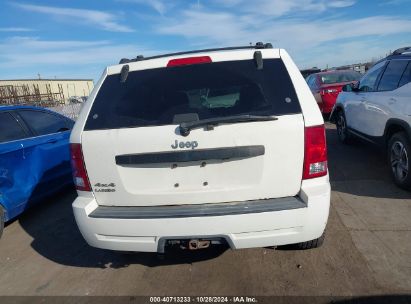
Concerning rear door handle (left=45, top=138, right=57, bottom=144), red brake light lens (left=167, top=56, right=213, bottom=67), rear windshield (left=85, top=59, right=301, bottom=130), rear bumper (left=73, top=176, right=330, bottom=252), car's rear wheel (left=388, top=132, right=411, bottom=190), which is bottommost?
car's rear wheel (left=388, top=132, right=411, bottom=190)

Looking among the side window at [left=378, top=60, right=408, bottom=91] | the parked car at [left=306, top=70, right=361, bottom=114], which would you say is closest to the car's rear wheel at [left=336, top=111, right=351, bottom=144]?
the side window at [left=378, top=60, right=408, bottom=91]

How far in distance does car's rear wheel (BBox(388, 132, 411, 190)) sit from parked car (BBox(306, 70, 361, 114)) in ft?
18.0

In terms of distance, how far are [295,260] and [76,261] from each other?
7.16 feet

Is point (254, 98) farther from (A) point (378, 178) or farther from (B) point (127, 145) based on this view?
(A) point (378, 178)

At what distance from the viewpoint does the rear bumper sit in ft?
8.66

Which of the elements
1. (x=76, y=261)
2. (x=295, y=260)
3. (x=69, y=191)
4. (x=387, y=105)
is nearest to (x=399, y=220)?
(x=295, y=260)

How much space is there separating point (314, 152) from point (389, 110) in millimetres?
2854

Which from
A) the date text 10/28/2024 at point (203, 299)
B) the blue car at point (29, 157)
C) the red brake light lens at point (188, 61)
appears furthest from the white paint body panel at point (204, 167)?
the blue car at point (29, 157)

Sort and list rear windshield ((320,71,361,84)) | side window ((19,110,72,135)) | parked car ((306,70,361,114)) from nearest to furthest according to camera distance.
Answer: side window ((19,110,72,135)) → parked car ((306,70,361,114)) → rear windshield ((320,71,361,84))

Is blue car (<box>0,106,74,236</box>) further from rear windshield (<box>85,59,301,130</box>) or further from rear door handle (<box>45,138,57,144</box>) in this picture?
rear windshield (<box>85,59,301,130</box>)

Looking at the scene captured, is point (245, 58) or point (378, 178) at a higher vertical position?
point (245, 58)

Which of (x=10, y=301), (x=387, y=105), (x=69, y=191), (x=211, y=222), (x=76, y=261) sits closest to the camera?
(x=211, y=222)

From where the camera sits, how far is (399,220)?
12.9 ft

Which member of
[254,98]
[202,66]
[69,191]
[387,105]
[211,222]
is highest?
[202,66]
